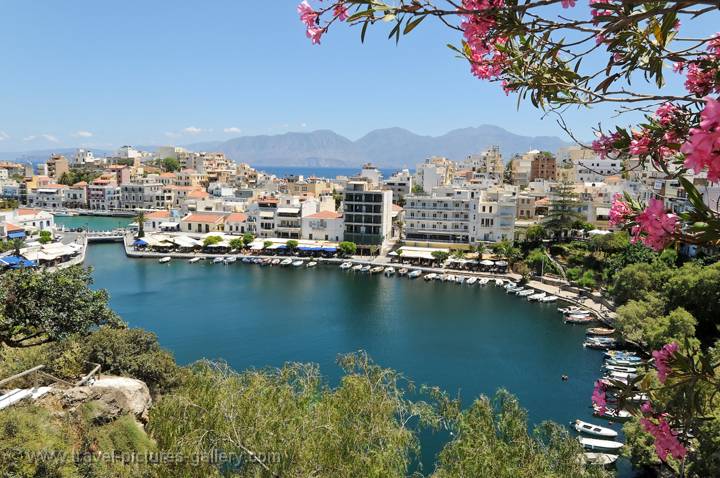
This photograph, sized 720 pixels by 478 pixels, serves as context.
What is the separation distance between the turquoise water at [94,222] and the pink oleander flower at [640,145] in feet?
155

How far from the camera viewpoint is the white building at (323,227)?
114ft

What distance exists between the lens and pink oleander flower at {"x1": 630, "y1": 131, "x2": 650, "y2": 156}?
6.73 feet

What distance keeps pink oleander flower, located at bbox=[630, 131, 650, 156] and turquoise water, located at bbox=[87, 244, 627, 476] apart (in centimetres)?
966

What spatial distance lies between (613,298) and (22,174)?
247ft

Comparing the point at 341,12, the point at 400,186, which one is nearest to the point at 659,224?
the point at 341,12

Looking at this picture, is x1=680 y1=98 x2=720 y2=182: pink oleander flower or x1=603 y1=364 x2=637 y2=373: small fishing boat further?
x1=603 y1=364 x2=637 y2=373: small fishing boat

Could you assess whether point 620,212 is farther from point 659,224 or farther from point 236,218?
point 236,218

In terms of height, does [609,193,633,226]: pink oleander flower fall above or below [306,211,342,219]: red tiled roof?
above

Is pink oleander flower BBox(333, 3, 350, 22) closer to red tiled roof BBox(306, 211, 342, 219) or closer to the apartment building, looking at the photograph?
the apartment building

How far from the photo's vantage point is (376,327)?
20.0 metres

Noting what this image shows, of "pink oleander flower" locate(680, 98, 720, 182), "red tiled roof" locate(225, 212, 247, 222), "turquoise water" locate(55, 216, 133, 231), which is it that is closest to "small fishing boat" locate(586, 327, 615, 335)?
"pink oleander flower" locate(680, 98, 720, 182)

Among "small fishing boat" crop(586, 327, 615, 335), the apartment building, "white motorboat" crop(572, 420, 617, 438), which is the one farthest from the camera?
the apartment building

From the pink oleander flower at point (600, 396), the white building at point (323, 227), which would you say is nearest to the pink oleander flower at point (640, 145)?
the pink oleander flower at point (600, 396)

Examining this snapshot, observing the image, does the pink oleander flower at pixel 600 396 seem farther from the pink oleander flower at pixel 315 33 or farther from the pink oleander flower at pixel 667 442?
the pink oleander flower at pixel 315 33
